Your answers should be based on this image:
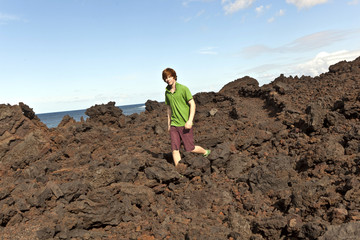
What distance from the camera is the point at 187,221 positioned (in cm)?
359

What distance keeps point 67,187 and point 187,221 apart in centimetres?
213

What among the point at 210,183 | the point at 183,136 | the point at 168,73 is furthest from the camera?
the point at 183,136

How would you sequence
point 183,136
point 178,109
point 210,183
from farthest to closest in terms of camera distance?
point 183,136
point 178,109
point 210,183

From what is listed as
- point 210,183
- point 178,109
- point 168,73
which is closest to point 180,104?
point 178,109

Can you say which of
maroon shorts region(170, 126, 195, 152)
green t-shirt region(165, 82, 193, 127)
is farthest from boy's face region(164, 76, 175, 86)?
maroon shorts region(170, 126, 195, 152)

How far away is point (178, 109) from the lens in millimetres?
5215

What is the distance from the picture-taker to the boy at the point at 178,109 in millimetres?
5125

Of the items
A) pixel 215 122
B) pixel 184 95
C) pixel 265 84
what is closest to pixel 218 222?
pixel 184 95

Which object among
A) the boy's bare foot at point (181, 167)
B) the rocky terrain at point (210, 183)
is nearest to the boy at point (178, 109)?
the boy's bare foot at point (181, 167)

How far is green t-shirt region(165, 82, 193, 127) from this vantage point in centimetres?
518

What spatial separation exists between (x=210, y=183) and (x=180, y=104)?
1578 mm

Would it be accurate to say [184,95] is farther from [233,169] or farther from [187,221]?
[187,221]

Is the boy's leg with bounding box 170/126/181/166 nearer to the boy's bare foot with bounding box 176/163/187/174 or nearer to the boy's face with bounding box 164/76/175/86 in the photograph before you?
the boy's bare foot with bounding box 176/163/187/174

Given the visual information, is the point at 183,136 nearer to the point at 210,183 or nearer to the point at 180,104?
the point at 180,104
